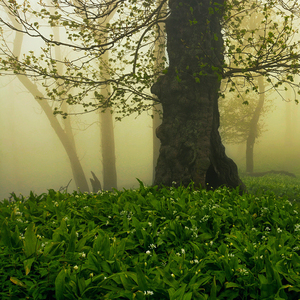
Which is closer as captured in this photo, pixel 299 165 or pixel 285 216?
pixel 285 216

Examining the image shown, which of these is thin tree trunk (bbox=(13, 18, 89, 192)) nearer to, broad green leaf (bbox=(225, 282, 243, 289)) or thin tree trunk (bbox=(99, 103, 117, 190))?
thin tree trunk (bbox=(99, 103, 117, 190))

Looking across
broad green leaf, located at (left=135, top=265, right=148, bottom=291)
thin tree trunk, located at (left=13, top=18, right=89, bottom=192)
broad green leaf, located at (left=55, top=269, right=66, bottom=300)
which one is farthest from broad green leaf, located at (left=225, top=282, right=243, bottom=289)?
thin tree trunk, located at (left=13, top=18, right=89, bottom=192)

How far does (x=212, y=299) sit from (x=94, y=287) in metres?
0.86

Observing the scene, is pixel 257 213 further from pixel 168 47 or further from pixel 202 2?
pixel 202 2

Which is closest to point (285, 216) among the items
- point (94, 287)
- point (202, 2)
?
point (94, 287)

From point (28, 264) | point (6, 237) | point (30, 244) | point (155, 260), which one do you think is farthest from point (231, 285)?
point (6, 237)

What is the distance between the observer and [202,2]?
774 cm

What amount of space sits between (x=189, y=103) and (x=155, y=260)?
5.45 meters

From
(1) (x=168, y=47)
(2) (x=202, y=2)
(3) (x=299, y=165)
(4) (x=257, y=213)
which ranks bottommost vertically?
(3) (x=299, y=165)

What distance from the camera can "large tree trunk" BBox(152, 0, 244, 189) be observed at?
23.9 ft

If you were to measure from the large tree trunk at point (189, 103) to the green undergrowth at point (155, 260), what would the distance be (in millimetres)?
3499

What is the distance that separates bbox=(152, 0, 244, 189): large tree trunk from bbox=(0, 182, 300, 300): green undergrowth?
3.50m

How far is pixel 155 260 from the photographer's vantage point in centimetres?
258

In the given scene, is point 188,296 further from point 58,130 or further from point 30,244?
point 58,130
